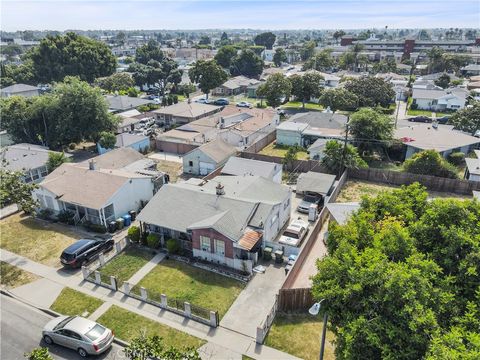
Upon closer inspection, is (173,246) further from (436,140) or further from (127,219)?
(436,140)

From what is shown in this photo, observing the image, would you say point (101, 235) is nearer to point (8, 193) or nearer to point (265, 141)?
point (8, 193)

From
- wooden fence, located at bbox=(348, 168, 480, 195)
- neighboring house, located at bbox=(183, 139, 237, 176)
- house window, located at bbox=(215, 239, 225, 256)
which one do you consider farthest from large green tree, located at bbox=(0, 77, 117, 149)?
wooden fence, located at bbox=(348, 168, 480, 195)

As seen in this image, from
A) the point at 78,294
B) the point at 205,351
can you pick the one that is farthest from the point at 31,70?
the point at 205,351

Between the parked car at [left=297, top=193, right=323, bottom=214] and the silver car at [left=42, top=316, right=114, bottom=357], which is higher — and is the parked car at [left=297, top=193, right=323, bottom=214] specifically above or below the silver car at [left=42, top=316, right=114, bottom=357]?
below

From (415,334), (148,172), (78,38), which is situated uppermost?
(78,38)

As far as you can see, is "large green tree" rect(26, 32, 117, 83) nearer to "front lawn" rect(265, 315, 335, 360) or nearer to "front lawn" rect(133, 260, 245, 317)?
"front lawn" rect(133, 260, 245, 317)

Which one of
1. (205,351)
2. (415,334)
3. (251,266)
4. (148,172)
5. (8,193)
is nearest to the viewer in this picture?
(415,334)
